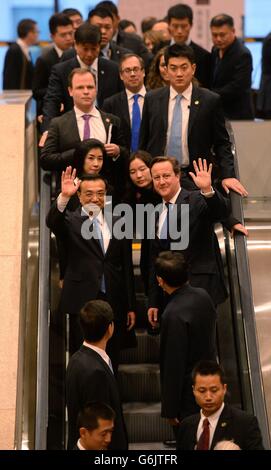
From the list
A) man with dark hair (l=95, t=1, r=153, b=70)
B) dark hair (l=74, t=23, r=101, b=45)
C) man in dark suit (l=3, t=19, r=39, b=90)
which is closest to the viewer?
dark hair (l=74, t=23, r=101, b=45)

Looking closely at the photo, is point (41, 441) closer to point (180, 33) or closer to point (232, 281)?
point (232, 281)

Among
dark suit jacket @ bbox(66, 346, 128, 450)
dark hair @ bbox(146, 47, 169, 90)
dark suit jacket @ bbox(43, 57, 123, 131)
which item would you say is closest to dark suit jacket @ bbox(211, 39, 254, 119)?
dark hair @ bbox(146, 47, 169, 90)

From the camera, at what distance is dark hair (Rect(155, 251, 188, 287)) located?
6.65 m

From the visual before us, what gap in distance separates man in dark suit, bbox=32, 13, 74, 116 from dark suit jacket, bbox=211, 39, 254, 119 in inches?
59.6

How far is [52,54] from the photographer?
10.2 m

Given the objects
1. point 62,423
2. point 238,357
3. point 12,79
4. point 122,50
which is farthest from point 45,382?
point 12,79

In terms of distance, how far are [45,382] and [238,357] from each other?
140 centimetres

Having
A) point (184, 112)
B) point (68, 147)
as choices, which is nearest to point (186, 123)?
point (184, 112)

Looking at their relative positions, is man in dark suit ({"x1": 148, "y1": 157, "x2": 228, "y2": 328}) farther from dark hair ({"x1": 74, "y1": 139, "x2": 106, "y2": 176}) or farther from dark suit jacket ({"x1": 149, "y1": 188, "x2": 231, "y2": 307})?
dark hair ({"x1": 74, "y1": 139, "x2": 106, "y2": 176})

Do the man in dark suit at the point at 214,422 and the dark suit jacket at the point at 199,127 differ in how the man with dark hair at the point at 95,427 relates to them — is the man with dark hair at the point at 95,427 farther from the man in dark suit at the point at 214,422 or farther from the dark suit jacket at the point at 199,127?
the dark suit jacket at the point at 199,127

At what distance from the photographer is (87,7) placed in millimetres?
17047

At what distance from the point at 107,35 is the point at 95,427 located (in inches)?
215

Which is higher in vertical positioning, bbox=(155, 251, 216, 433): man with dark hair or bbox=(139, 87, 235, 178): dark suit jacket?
bbox=(139, 87, 235, 178): dark suit jacket

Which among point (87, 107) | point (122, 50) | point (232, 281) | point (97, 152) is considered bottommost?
point (232, 281)
